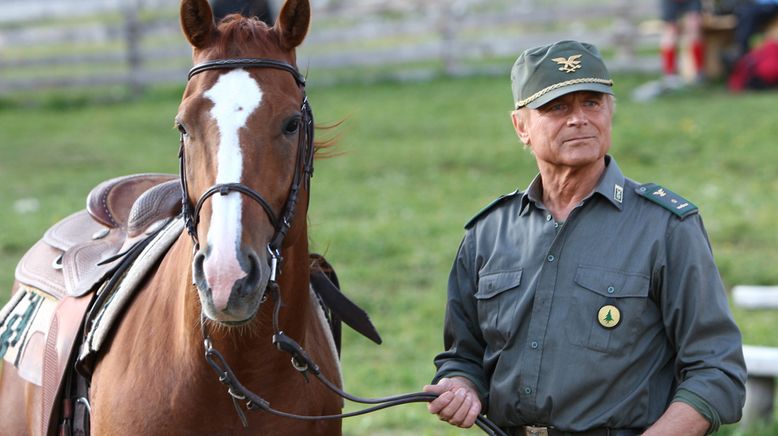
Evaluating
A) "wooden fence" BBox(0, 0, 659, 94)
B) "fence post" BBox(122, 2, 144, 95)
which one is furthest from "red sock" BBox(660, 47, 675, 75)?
"fence post" BBox(122, 2, 144, 95)

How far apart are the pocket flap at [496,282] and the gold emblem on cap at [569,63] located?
603 millimetres

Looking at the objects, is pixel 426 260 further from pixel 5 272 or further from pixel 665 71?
pixel 665 71

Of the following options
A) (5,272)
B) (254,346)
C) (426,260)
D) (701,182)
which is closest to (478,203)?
(426,260)

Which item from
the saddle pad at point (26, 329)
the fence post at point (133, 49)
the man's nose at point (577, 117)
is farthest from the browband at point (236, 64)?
the fence post at point (133, 49)

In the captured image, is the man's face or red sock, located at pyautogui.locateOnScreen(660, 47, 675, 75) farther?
red sock, located at pyautogui.locateOnScreen(660, 47, 675, 75)

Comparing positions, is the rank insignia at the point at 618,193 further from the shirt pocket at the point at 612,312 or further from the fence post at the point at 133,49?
the fence post at the point at 133,49

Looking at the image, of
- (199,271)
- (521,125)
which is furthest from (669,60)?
(199,271)

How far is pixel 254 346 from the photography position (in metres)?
3.11

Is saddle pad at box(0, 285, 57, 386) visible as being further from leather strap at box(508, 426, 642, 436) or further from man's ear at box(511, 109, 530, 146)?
man's ear at box(511, 109, 530, 146)

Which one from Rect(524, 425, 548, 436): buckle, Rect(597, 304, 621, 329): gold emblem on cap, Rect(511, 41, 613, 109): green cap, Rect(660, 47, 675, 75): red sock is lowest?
Rect(524, 425, 548, 436): buckle

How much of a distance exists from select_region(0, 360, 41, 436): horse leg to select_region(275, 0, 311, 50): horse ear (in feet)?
5.27

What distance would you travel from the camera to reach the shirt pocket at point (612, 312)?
119 inches

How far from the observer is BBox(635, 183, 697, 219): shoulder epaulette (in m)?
3.04

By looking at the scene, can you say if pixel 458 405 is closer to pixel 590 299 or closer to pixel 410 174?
pixel 590 299
